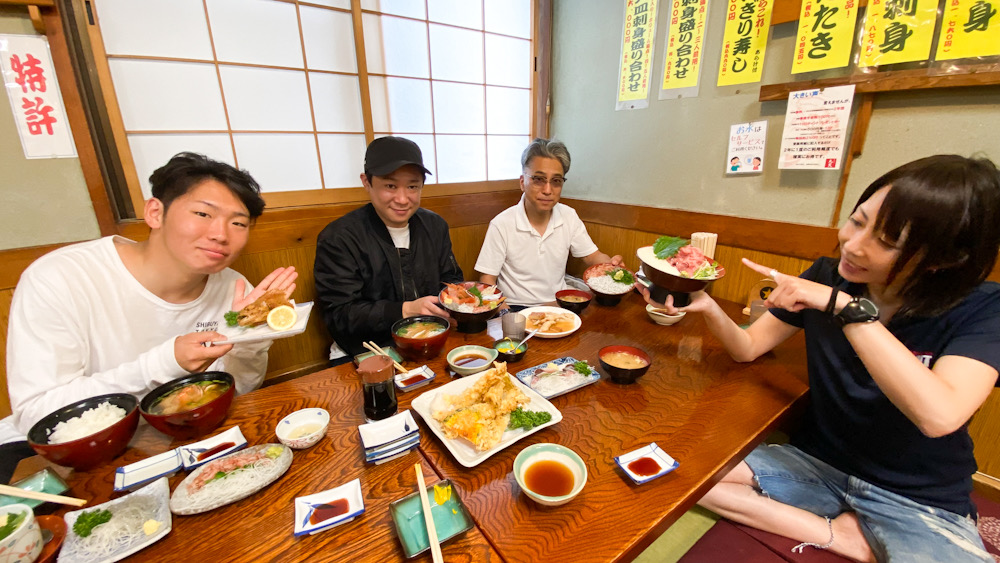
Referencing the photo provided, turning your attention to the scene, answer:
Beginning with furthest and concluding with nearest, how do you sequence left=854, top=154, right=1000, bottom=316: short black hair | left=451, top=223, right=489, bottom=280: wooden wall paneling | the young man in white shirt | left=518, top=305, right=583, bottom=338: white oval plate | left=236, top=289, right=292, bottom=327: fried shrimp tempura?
1. left=451, top=223, right=489, bottom=280: wooden wall paneling
2. left=518, top=305, right=583, bottom=338: white oval plate
3. left=236, top=289, right=292, bottom=327: fried shrimp tempura
4. the young man in white shirt
5. left=854, top=154, right=1000, bottom=316: short black hair

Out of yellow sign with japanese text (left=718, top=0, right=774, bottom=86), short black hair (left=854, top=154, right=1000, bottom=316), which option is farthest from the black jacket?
yellow sign with japanese text (left=718, top=0, right=774, bottom=86)

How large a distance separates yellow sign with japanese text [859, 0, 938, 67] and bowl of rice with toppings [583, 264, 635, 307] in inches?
72.8

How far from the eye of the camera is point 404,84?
145 inches

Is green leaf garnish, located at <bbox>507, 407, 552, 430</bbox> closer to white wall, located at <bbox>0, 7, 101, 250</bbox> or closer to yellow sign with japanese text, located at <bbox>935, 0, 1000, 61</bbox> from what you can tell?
yellow sign with japanese text, located at <bbox>935, 0, 1000, 61</bbox>

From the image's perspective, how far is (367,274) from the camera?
103 inches

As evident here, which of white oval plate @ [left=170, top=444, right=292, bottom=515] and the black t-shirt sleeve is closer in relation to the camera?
white oval plate @ [left=170, top=444, right=292, bottom=515]

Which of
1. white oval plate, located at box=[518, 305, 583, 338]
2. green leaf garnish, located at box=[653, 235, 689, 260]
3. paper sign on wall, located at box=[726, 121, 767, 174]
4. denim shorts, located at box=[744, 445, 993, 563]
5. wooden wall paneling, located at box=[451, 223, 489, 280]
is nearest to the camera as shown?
denim shorts, located at box=[744, 445, 993, 563]

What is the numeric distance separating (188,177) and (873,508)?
3.02 metres

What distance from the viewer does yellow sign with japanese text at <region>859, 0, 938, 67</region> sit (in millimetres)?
2062

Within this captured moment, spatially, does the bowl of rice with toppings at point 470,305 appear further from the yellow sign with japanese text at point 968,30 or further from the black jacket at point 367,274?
the yellow sign with japanese text at point 968,30

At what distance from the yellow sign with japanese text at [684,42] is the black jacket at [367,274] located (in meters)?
2.38

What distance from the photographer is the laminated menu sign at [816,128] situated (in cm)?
238

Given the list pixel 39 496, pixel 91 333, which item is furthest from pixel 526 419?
pixel 91 333

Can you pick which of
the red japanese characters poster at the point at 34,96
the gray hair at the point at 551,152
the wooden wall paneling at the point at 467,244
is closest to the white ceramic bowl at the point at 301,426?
the gray hair at the point at 551,152
